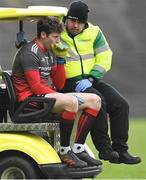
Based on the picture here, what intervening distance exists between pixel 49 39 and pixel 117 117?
1097mm

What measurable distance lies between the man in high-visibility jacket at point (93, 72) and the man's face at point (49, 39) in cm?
25

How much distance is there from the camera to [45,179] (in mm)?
9211

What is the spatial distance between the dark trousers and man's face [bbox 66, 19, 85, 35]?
470 mm

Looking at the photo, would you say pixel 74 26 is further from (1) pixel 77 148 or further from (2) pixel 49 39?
(1) pixel 77 148

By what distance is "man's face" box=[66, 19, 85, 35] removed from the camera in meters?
9.45

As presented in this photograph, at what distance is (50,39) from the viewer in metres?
9.22

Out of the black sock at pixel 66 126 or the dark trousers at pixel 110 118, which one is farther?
the dark trousers at pixel 110 118

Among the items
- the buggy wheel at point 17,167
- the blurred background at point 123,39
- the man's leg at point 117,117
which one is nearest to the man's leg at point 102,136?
the man's leg at point 117,117

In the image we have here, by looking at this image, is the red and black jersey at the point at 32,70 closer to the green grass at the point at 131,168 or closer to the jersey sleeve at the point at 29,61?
the jersey sleeve at the point at 29,61

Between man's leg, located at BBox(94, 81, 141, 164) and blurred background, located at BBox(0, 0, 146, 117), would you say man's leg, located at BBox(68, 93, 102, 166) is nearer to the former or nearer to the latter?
man's leg, located at BBox(94, 81, 141, 164)

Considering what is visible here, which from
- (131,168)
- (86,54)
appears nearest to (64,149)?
(86,54)

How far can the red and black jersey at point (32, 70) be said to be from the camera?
29.9 feet

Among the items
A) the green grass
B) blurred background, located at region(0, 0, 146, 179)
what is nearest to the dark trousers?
the green grass

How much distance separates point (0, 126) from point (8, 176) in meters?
0.46
